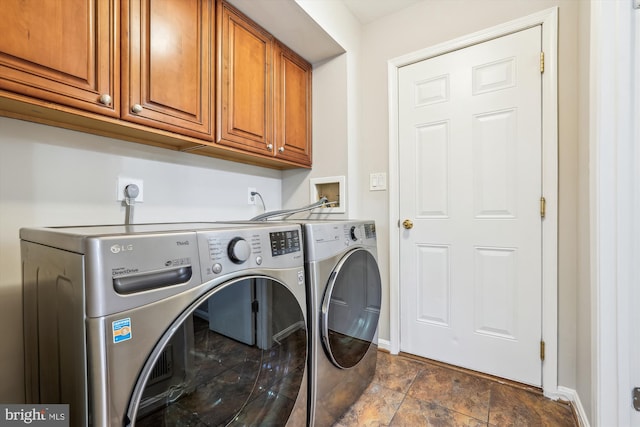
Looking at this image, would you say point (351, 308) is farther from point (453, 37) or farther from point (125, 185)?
point (453, 37)

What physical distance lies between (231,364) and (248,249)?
0.34 m

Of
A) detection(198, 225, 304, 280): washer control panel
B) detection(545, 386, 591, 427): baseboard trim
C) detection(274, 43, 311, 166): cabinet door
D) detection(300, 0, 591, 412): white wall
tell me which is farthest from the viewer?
detection(274, 43, 311, 166): cabinet door

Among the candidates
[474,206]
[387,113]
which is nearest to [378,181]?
[387,113]

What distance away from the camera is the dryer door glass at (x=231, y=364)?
65cm

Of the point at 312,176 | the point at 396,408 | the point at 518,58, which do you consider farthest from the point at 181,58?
the point at 396,408

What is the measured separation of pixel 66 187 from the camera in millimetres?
1129

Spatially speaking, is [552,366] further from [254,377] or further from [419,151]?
[254,377]

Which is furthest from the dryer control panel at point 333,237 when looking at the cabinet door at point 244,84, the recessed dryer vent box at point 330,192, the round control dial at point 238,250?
the cabinet door at point 244,84

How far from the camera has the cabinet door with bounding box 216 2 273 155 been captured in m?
1.41

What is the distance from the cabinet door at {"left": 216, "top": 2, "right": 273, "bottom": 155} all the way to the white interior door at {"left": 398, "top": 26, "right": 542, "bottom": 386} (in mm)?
904

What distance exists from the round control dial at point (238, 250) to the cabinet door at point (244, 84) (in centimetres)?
78

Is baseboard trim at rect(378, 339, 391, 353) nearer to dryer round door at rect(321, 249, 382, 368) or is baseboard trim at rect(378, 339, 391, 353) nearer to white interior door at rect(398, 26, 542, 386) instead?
white interior door at rect(398, 26, 542, 386)

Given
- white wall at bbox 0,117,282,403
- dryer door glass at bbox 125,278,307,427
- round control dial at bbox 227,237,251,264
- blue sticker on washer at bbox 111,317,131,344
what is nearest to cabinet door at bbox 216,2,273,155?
white wall at bbox 0,117,282,403

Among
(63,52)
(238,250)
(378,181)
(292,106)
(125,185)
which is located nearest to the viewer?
(238,250)
